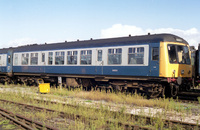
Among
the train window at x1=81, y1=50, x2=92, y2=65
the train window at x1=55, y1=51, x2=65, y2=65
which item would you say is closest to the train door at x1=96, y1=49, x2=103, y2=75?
the train window at x1=81, y1=50, x2=92, y2=65

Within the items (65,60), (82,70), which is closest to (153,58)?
(82,70)

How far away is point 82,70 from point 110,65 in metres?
2.48

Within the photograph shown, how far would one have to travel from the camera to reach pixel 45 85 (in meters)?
15.6

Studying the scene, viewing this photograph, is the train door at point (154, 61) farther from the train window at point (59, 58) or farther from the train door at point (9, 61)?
the train door at point (9, 61)

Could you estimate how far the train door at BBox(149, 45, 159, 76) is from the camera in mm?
12562

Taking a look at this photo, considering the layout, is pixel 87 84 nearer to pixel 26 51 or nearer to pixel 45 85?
pixel 45 85

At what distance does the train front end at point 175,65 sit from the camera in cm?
1234

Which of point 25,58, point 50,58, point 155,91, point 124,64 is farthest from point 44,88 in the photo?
point 155,91

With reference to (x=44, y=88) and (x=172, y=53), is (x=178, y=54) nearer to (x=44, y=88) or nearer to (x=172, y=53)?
(x=172, y=53)

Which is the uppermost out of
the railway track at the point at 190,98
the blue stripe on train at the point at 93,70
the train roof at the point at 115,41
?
the train roof at the point at 115,41

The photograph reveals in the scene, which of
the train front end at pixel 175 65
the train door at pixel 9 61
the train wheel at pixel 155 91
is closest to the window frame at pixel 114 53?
the train wheel at pixel 155 91

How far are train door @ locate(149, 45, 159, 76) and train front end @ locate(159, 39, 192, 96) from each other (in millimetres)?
238

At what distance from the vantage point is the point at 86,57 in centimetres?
1587

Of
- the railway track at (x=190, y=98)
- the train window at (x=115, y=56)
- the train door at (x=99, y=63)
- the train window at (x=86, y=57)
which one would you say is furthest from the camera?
the train window at (x=86, y=57)
